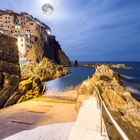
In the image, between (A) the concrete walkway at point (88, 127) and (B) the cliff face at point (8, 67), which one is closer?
(A) the concrete walkway at point (88, 127)

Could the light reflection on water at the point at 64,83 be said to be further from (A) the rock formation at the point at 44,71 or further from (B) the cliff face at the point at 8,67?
(B) the cliff face at the point at 8,67

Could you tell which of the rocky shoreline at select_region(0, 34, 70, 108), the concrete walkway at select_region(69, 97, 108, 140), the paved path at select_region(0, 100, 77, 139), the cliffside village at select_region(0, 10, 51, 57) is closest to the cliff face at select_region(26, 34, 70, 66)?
the cliffside village at select_region(0, 10, 51, 57)

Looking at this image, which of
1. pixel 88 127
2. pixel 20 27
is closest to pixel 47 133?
pixel 88 127

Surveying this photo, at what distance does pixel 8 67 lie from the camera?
53.5 ft

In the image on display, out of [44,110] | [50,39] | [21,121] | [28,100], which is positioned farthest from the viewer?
[50,39]

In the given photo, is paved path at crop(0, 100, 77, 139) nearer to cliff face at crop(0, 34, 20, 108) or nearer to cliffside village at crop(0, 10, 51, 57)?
cliff face at crop(0, 34, 20, 108)

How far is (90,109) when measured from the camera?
1031 cm

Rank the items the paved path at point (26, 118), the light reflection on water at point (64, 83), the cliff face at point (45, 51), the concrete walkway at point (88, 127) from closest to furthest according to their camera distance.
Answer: the concrete walkway at point (88, 127)
the paved path at point (26, 118)
the light reflection on water at point (64, 83)
the cliff face at point (45, 51)

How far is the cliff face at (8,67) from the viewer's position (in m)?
15.3

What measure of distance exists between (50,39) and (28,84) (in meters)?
77.3

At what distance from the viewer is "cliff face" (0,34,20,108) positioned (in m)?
15.3

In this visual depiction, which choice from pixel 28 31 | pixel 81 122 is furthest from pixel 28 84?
pixel 28 31

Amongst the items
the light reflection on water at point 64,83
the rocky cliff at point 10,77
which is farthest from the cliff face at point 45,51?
the rocky cliff at point 10,77

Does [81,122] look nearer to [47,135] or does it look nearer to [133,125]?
[47,135]
